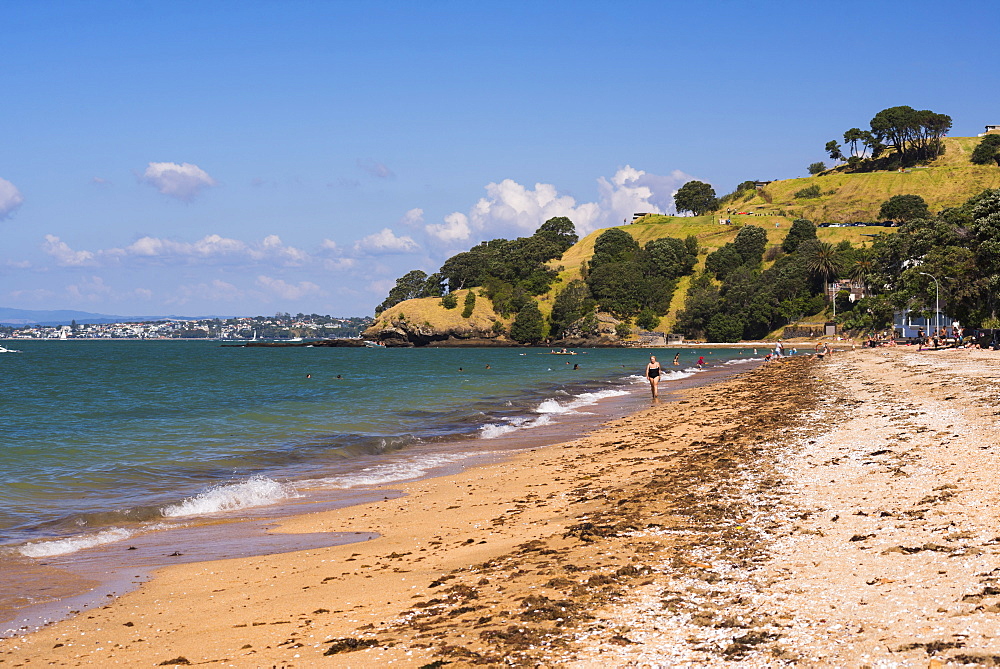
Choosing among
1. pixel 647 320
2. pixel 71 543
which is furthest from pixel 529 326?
pixel 71 543

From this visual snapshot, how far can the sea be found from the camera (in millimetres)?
12438

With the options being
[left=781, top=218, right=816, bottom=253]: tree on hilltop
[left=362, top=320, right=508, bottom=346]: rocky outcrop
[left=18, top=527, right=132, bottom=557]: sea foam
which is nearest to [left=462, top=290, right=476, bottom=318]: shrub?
[left=362, top=320, right=508, bottom=346]: rocky outcrop

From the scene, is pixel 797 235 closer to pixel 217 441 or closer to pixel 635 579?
pixel 217 441

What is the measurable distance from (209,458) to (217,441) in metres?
3.93

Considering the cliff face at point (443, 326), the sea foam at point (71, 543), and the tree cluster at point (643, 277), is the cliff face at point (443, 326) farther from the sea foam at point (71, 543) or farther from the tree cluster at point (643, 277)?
the sea foam at point (71, 543)

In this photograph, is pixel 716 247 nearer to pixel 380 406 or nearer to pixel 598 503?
pixel 380 406

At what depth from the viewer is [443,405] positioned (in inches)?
1547

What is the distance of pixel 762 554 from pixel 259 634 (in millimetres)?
5254

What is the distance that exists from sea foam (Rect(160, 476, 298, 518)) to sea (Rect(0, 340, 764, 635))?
0.04 m

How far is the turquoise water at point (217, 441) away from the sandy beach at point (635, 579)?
381 cm

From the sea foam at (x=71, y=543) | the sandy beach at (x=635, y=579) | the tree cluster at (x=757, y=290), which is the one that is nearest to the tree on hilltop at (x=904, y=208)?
the tree cluster at (x=757, y=290)

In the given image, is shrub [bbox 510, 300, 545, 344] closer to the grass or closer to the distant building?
the grass

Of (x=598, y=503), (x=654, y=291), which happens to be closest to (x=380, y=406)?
(x=598, y=503)

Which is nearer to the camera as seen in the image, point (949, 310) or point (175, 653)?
point (175, 653)
